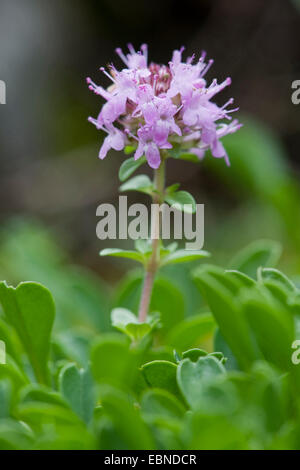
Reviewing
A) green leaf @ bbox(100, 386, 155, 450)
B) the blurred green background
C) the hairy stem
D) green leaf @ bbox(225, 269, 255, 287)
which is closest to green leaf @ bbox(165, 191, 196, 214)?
the hairy stem

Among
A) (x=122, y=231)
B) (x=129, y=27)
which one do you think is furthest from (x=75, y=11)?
(x=122, y=231)

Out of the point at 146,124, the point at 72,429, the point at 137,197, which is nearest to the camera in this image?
the point at 72,429

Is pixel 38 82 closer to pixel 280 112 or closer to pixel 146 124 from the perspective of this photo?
pixel 280 112

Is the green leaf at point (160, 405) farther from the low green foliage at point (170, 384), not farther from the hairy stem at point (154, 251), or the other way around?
the hairy stem at point (154, 251)

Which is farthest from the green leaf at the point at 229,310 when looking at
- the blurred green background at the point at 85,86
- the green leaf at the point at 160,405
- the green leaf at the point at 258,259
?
the blurred green background at the point at 85,86

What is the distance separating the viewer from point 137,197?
3215 mm

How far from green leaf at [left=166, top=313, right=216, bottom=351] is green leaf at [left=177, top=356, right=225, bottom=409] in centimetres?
27

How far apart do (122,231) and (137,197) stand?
7.01 ft

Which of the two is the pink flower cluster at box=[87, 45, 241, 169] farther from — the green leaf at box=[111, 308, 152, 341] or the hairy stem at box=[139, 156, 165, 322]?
the green leaf at box=[111, 308, 152, 341]

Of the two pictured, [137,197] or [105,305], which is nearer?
[105,305]

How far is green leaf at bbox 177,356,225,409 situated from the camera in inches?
27.9

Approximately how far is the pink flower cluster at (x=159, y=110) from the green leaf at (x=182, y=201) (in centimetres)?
8

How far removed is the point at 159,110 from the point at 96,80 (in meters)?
2.47

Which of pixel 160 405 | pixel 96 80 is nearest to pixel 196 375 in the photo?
pixel 160 405
